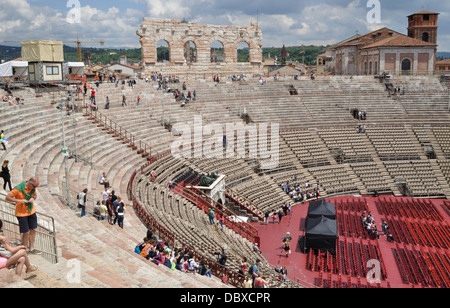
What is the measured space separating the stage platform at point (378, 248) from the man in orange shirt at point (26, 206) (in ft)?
43.1

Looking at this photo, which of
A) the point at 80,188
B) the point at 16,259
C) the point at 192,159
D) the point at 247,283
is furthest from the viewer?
the point at 192,159

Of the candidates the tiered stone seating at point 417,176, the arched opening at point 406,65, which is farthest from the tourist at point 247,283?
the arched opening at point 406,65

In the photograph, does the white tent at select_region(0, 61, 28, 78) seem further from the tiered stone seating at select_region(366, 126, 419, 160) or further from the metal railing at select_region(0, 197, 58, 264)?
the tiered stone seating at select_region(366, 126, 419, 160)

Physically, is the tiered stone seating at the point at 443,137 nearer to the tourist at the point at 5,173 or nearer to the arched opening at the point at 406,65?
the arched opening at the point at 406,65

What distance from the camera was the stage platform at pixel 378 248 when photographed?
19.3m

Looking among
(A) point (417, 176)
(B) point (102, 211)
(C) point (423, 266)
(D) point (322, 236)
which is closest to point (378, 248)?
(C) point (423, 266)

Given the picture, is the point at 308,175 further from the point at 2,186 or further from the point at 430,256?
the point at 2,186

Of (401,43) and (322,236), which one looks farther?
(401,43)

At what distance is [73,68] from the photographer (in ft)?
116

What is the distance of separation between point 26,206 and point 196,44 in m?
40.8

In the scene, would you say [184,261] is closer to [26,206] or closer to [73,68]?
[26,206]

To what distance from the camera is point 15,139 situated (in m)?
19.8
